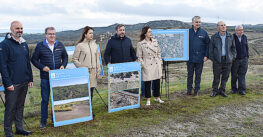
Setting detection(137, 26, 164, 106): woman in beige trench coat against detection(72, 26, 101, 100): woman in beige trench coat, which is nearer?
detection(72, 26, 101, 100): woman in beige trench coat

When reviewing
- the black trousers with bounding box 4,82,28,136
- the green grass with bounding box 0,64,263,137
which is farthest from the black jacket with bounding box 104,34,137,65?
the black trousers with bounding box 4,82,28,136

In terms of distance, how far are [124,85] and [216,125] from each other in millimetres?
2475

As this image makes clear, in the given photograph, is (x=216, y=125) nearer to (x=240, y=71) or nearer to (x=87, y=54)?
(x=240, y=71)

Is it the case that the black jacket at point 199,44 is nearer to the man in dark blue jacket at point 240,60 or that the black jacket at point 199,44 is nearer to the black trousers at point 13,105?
the man in dark blue jacket at point 240,60

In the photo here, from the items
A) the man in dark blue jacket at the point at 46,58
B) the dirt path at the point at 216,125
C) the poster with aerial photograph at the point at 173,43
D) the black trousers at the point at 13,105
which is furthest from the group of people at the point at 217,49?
the black trousers at the point at 13,105

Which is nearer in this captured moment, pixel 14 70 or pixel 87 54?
pixel 14 70

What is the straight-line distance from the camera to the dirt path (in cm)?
471

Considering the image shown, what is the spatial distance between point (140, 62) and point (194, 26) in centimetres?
226

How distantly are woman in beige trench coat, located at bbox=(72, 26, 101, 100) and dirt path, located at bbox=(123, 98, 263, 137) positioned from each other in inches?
68.1

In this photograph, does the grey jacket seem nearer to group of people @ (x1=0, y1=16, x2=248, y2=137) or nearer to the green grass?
group of people @ (x1=0, y1=16, x2=248, y2=137)

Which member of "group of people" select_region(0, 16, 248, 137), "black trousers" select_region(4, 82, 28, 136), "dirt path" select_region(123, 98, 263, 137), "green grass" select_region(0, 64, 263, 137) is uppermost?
"group of people" select_region(0, 16, 248, 137)

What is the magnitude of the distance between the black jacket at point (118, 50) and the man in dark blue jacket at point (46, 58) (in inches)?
54.7

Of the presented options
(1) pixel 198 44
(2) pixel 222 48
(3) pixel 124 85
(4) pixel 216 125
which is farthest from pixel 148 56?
(2) pixel 222 48

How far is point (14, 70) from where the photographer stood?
416 cm
